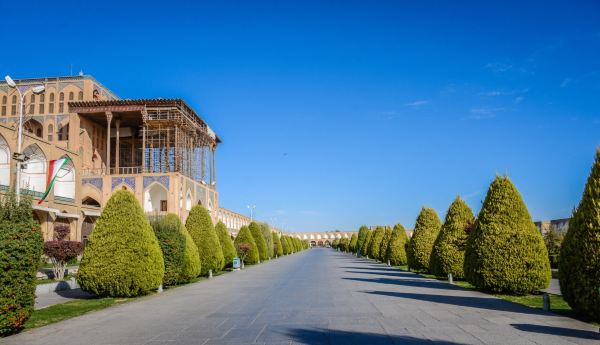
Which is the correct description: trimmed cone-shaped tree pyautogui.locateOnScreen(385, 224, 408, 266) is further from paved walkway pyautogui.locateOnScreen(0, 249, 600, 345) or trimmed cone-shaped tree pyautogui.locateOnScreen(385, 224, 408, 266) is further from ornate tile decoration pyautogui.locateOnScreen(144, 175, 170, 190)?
ornate tile decoration pyautogui.locateOnScreen(144, 175, 170, 190)

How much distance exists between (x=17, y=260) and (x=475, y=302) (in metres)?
9.19

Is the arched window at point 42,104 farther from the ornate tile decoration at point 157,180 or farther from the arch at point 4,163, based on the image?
the arch at point 4,163

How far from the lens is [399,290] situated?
45.6ft

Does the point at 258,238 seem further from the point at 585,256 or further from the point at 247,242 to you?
the point at 585,256

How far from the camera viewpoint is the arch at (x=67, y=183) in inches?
1460

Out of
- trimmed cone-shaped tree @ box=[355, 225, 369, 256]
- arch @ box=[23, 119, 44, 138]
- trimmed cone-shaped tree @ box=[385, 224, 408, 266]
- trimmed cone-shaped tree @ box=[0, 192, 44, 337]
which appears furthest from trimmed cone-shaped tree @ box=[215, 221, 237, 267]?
arch @ box=[23, 119, 44, 138]

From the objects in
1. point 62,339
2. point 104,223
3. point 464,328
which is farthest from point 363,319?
point 104,223

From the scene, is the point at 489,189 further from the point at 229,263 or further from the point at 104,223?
the point at 229,263

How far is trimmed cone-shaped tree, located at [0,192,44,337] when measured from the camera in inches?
301

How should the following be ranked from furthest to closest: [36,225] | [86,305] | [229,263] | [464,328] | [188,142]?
[188,142] < [229,263] < [86,305] < [36,225] < [464,328]

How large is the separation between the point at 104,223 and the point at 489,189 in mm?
11051

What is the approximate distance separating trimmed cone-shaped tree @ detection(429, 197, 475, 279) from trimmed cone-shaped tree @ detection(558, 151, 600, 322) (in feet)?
26.6

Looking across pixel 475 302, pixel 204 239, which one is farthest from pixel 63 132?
pixel 475 302

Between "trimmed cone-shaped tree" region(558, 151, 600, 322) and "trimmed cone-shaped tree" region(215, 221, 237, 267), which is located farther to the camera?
"trimmed cone-shaped tree" region(215, 221, 237, 267)
